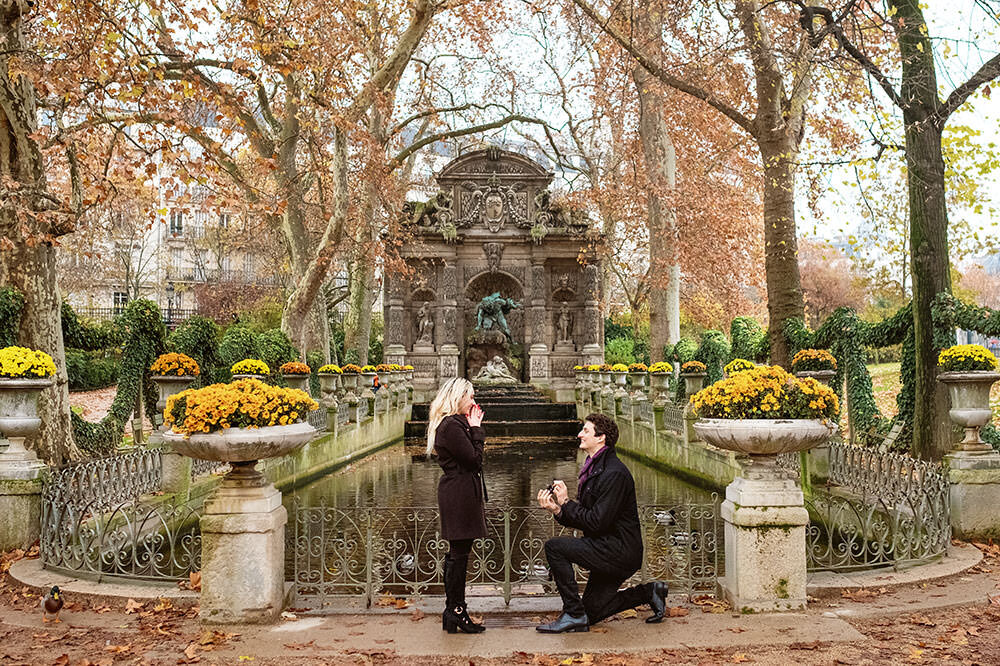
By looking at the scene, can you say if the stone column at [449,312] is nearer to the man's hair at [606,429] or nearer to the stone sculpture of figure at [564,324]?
the stone sculpture of figure at [564,324]

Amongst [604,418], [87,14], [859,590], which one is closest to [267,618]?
[604,418]

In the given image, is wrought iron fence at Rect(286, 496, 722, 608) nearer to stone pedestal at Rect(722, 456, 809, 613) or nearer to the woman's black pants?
stone pedestal at Rect(722, 456, 809, 613)

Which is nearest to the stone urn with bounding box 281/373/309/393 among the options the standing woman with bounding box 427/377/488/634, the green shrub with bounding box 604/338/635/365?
the standing woman with bounding box 427/377/488/634

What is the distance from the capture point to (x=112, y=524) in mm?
8492

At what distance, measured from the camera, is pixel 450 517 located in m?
5.75

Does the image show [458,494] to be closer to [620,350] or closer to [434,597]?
[434,597]

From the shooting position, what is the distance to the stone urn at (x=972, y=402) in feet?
27.6

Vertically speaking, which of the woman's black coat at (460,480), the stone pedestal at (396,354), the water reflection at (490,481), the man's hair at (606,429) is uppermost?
the stone pedestal at (396,354)

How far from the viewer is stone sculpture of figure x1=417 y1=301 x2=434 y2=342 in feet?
109

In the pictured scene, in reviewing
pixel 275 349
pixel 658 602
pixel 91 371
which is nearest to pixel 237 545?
pixel 658 602

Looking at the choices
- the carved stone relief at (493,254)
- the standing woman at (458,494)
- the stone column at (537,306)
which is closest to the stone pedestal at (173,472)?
the standing woman at (458,494)

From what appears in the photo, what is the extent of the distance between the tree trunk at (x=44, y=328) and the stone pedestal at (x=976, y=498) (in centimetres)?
1134

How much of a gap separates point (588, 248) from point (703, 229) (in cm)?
584

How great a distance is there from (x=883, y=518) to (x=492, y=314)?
79.6 ft
